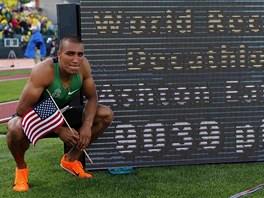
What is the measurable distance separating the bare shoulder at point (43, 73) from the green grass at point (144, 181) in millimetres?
922

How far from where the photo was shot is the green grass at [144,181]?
12.4 feet

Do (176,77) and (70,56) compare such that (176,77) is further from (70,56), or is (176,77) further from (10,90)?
(10,90)

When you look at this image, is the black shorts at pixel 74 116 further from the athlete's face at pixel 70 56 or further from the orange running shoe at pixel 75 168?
the athlete's face at pixel 70 56

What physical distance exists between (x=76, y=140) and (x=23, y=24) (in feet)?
96.5

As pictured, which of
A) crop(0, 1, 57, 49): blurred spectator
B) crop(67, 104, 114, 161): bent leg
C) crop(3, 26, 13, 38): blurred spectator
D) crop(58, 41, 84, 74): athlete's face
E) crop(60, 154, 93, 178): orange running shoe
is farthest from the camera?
crop(0, 1, 57, 49): blurred spectator

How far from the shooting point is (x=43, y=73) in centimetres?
374

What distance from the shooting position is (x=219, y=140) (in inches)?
186

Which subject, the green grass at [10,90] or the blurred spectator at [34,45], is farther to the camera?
the blurred spectator at [34,45]

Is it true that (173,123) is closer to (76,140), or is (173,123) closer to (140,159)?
(140,159)

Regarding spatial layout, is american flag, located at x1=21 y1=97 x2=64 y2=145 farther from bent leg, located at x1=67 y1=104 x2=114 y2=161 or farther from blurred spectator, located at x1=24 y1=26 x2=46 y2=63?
blurred spectator, located at x1=24 y1=26 x2=46 y2=63

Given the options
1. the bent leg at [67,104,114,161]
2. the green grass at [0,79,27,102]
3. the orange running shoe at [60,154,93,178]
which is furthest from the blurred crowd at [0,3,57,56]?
the bent leg at [67,104,114,161]

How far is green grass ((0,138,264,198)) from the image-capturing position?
379 centimetres

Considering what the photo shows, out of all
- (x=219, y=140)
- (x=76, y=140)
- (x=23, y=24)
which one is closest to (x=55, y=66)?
(x=76, y=140)

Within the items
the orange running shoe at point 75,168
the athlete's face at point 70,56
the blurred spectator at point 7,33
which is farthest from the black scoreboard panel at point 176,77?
the blurred spectator at point 7,33
